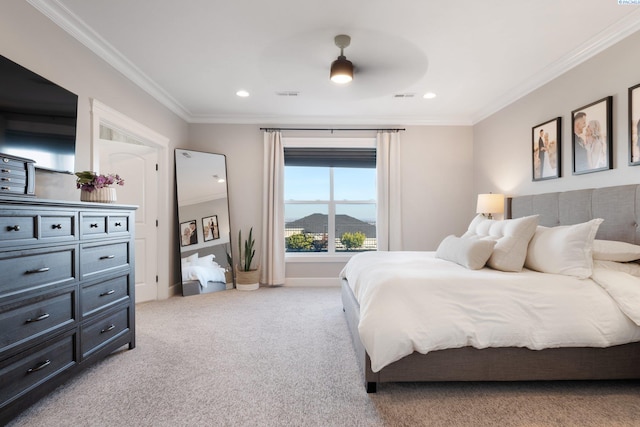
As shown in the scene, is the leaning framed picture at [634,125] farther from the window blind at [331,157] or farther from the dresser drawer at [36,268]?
the dresser drawer at [36,268]

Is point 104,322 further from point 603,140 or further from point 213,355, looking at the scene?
point 603,140

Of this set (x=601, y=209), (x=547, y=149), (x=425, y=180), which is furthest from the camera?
(x=425, y=180)

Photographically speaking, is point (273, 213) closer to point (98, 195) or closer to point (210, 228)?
point (210, 228)

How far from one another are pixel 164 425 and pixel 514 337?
77.2 inches

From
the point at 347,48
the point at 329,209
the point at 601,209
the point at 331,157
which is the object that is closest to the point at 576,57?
the point at 601,209

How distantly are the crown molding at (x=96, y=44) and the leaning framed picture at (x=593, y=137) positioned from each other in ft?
13.7

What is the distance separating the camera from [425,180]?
15.5 ft

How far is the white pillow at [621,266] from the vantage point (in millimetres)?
1956

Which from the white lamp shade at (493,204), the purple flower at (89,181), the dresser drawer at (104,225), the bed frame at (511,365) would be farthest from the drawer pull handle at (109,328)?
the white lamp shade at (493,204)

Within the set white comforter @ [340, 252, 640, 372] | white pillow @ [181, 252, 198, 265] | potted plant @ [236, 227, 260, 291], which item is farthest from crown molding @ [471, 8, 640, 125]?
white pillow @ [181, 252, 198, 265]

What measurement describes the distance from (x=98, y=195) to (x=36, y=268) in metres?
0.72

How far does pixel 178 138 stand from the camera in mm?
4336

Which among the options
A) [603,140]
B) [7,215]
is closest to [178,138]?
[7,215]

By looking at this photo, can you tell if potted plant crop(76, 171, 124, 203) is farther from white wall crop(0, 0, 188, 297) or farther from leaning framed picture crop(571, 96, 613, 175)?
leaning framed picture crop(571, 96, 613, 175)
